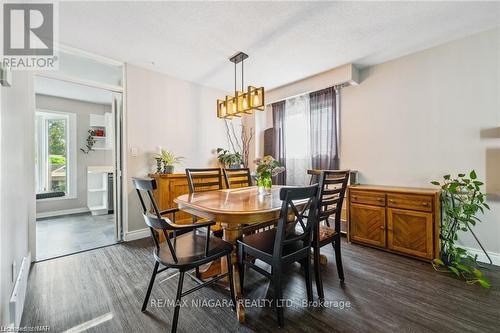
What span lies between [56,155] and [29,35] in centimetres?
339

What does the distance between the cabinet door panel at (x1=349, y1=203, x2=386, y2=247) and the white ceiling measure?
6.95ft

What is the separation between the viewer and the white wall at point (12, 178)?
1268 mm

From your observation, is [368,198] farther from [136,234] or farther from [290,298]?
[136,234]

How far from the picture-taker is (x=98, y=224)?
13.0 feet

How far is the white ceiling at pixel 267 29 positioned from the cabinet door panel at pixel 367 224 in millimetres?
2118

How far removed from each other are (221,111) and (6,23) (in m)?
2.09

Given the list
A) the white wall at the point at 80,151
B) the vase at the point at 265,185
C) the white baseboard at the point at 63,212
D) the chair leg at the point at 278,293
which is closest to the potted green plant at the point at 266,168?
the vase at the point at 265,185

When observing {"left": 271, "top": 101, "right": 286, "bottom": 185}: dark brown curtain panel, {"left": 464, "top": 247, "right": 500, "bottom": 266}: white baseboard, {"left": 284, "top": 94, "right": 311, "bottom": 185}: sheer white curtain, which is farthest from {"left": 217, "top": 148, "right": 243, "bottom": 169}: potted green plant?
{"left": 464, "top": 247, "right": 500, "bottom": 266}: white baseboard

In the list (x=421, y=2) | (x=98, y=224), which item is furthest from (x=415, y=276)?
(x=98, y=224)

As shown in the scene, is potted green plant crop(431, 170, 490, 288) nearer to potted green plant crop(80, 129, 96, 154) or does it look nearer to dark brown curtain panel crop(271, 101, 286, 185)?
dark brown curtain panel crop(271, 101, 286, 185)

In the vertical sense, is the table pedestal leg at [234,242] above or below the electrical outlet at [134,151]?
below

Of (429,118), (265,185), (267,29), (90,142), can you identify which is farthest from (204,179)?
(90,142)

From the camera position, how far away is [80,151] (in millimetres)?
4914

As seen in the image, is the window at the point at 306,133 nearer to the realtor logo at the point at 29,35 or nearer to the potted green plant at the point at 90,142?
the realtor logo at the point at 29,35
